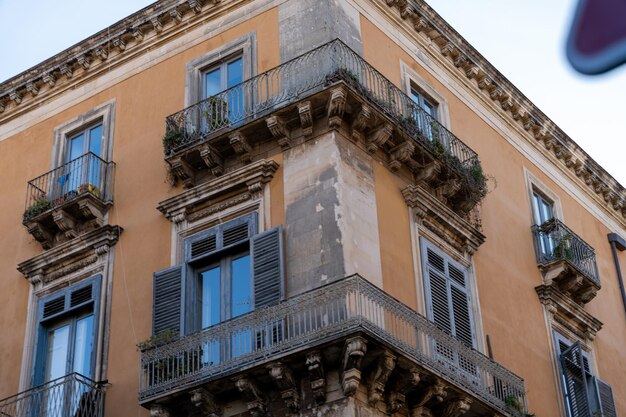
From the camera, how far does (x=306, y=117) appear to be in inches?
574

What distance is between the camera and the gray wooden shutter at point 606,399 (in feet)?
61.5

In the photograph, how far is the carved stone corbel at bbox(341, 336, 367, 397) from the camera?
464 inches

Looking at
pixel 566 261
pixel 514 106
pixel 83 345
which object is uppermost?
pixel 514 106

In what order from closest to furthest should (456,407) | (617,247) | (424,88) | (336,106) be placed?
(456,407)
(336,106)
(424,88)
(617,247)

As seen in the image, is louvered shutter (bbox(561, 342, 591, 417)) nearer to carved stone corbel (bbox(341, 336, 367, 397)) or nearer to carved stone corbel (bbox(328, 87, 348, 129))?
carved stone corbel (bbox(328, 87, 348, 129))

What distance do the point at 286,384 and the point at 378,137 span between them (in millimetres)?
4654

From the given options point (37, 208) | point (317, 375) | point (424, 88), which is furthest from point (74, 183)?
point (317, 375)

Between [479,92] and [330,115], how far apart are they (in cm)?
670

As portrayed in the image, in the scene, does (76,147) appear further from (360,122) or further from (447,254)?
(447,254)

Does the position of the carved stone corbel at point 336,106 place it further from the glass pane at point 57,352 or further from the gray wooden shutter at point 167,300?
the glass pane at point 57,352

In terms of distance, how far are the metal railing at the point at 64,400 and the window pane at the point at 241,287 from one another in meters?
2.69

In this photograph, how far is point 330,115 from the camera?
14.5 meters

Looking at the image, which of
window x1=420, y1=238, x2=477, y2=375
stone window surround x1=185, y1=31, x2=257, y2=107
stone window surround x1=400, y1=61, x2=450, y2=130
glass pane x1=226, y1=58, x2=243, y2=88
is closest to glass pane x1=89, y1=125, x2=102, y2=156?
stone window surround x1=185, y1=31, x2=257, y2=107

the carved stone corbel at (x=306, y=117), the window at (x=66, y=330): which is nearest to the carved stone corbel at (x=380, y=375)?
the carved stone corbel at (x=306, y=117)
